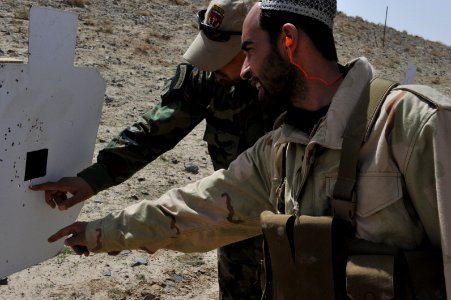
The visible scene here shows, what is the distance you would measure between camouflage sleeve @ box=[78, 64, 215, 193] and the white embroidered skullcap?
105 cm

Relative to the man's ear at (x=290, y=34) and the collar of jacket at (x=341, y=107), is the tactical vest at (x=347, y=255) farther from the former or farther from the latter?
the man's ear at (x=290, y=34)

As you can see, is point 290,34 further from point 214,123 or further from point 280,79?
point 214,123

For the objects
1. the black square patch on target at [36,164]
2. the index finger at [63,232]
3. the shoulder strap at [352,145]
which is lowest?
the index finger at [63,232]

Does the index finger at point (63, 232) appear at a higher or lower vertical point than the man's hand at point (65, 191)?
lower

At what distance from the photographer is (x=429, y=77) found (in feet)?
70.4

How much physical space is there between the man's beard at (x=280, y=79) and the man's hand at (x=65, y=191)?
40.2 inches

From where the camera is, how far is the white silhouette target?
7.36 ft

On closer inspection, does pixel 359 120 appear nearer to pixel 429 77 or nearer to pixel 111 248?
pixel 111 248

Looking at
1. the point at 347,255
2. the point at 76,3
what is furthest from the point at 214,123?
the point at 76,3

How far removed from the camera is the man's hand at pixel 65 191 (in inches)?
99.6

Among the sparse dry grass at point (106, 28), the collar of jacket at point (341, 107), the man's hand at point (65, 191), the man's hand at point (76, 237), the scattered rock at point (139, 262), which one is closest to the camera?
the collar of jacket at point (341, 107)

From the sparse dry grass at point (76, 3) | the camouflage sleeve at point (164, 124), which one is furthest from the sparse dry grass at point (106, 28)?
the camouflage sleeve at point (164, 124)

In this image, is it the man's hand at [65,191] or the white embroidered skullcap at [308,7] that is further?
the man's hand at [65,191]

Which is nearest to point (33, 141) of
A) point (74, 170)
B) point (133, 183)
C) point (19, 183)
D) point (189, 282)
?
point (19, 183)
